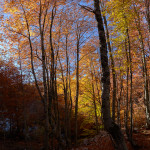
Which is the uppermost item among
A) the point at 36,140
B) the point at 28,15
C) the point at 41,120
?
the point at 28,15

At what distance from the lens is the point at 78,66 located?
9.55 m

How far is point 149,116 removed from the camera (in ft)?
30.2

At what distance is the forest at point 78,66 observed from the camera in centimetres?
530

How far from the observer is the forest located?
17.4 feet

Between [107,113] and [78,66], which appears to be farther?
[78,66]

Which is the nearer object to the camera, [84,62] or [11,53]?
[11,53]

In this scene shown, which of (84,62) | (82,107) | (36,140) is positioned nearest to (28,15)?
(84,62)

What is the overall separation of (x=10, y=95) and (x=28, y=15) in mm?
9573

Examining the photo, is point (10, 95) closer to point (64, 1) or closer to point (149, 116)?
point (64, 1)

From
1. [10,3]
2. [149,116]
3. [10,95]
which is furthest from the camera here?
[10,95]

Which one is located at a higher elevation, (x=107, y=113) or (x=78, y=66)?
(x=78, y=66)

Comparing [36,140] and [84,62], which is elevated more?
[84,62]

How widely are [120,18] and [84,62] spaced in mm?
6758

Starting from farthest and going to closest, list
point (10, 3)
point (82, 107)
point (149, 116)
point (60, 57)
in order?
point (82, 107)
point (60, 57)
point (149, 116)
point (10, 3)
